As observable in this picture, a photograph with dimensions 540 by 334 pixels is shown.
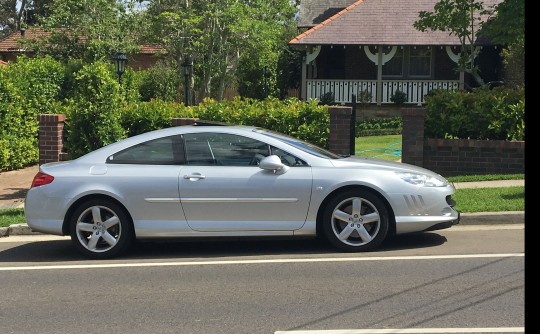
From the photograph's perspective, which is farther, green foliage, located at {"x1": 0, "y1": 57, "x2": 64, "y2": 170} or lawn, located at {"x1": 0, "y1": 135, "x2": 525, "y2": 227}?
green foliage, located at {"x1": 0, "y1": 57, "x2": 64, "y2": 170}

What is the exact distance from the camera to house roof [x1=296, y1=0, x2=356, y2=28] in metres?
36.9

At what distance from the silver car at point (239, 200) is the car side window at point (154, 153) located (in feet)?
0.23

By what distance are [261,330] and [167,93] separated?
1053 inches

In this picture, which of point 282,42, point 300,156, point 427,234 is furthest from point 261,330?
point 282,42

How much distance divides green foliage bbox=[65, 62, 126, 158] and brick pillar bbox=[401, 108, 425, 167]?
5.34 m

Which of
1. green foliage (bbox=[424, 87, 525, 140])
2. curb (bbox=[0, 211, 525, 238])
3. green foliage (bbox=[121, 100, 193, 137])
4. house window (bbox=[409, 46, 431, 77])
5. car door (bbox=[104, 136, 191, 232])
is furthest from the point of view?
house window (bbox=[409, 46, 431, 77])

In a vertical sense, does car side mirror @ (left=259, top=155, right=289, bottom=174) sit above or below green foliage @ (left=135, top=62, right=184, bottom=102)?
below

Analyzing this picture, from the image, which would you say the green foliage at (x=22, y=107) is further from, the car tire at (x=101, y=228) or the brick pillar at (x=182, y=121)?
the car tire at (x=101, y=228)

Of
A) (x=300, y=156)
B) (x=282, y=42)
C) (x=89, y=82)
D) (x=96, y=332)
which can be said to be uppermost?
(x=282, y=42)

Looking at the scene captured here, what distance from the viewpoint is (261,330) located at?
573cm

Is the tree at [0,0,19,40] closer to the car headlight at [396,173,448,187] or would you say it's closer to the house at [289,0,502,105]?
the house at [289,0,502,105]

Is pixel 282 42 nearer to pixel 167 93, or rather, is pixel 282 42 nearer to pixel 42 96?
pixel 167 93

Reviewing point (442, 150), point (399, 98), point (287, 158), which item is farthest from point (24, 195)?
point (399, 98)

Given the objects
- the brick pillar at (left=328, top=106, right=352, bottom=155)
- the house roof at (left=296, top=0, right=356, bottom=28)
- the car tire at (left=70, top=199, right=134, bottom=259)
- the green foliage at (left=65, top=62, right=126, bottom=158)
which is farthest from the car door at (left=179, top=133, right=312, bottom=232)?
the house roof at (left=296, top=0, right=356, bottom=28)
